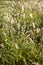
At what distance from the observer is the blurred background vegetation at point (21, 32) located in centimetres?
396

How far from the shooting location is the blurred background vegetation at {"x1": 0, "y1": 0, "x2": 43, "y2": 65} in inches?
156

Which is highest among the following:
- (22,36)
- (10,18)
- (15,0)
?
(15,0)

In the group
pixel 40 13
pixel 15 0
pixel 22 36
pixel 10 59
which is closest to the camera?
pixel 10 59

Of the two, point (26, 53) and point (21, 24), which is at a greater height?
point (21, 24)

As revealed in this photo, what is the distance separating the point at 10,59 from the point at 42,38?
2.32 ft

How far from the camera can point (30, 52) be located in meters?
4.03

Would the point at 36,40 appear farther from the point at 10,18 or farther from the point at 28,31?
the point at 10,18

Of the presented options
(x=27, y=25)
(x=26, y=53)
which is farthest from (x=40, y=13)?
(x=26, y=53)

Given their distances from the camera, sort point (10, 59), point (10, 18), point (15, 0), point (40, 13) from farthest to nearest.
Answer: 1. point (15, 0)
2. point (40, 13)
3. point (10, 18)
4. point (10, 59)

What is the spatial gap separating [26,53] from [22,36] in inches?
13.0

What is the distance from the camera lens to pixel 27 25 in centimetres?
459

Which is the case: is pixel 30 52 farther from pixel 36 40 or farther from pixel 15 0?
pixel 15 0

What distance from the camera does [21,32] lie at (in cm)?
435

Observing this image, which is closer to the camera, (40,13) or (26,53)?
(26,53)
